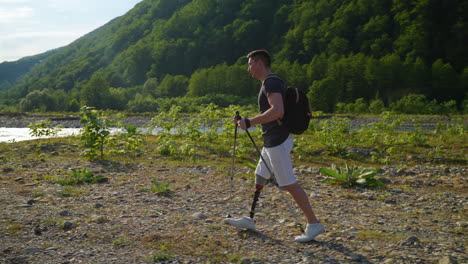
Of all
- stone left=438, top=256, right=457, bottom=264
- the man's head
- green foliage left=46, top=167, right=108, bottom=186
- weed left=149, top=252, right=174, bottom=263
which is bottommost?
stone left=438, top=256, right=457, bottom=264

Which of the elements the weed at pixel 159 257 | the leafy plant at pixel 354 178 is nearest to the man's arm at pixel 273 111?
the weed at pixel 159 257

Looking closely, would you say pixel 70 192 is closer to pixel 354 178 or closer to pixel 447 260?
pixel 354 178

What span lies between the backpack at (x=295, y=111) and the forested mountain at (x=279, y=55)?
75319 millimetres

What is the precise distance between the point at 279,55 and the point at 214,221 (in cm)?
13600

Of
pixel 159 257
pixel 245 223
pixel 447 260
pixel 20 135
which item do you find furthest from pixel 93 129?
pixel 20 135

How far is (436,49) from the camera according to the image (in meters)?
104

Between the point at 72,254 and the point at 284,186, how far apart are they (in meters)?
2.67

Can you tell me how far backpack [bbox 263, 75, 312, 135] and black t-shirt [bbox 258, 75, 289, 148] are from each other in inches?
3.4

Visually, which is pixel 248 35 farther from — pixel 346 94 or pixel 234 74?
pixel 346 94

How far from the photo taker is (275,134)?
15.7 ft

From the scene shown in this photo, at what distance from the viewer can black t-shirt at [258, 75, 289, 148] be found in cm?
465

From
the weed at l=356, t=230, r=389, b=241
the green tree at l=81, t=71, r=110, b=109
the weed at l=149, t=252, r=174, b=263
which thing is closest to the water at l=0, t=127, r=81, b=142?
the weed at l=149, t=252, r=174, b=263

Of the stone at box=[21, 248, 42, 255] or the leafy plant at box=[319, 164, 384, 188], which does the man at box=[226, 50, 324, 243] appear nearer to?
the stone at box=[21, 248, 42, 255]

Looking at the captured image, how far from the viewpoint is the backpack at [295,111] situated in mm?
4707
